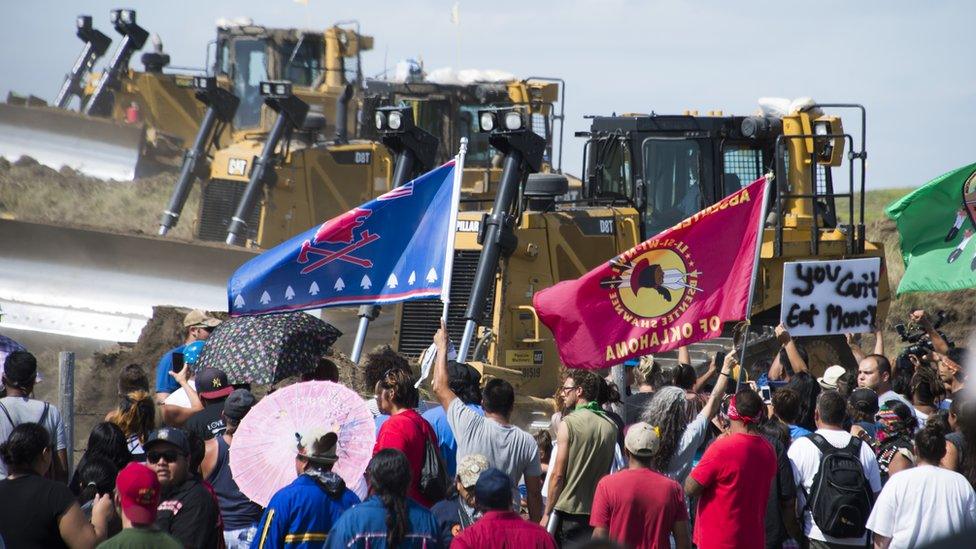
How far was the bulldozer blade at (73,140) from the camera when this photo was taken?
30.4 meters

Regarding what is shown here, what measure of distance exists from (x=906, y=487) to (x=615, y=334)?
2.82m

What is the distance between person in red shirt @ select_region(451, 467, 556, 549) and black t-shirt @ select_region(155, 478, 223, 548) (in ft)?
3.95

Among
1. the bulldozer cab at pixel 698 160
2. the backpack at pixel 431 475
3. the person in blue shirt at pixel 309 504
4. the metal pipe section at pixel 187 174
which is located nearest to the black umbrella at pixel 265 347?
the backpack at pixel 431 475

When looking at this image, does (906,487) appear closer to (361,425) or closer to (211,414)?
(361,425)

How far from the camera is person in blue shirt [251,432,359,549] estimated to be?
576 centimetres

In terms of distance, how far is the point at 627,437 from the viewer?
651 cm

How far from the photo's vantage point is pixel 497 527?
557 centimetres

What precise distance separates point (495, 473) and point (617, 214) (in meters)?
8.37

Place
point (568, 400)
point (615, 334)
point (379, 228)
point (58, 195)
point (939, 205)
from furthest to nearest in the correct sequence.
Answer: point (58, 195), point (939, 205), point (379, 228), point (615, 334), point (568, 400)

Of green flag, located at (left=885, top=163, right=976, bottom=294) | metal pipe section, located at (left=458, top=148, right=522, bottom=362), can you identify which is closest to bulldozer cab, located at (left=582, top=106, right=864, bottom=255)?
metal pipe section, located at (left=458, top=148, right=522, bottom=362)

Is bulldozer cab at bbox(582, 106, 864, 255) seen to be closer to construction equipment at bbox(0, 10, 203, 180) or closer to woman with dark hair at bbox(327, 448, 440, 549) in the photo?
woman with dark hair at bbox(327, 448, 440, 549)

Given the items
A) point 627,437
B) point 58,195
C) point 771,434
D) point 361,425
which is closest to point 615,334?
point 771,434

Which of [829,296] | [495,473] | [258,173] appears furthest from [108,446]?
[258,173]

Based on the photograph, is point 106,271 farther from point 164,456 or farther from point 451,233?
point 164,456
